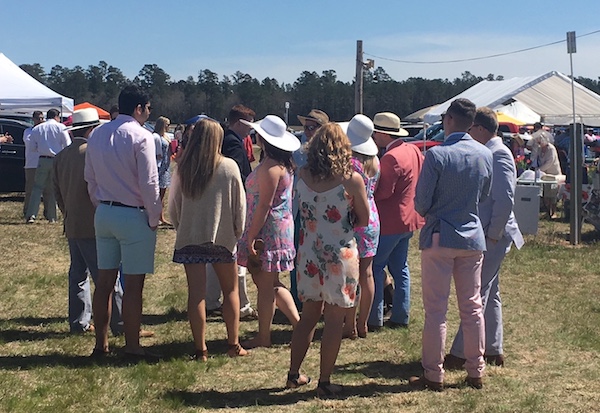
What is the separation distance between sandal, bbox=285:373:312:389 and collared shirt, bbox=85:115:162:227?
1.39 m

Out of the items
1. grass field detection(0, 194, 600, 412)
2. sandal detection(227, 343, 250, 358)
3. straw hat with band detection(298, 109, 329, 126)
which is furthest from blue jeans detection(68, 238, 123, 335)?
straw hat with band detection(298, 109, 329, 126)

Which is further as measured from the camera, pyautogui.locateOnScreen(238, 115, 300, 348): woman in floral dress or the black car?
the black car

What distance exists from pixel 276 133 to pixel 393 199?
1.24 meters

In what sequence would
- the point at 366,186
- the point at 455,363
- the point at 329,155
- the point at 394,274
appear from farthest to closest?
the point at 394,274
the point at 366,186
the point at 455,363
the point at 329,155

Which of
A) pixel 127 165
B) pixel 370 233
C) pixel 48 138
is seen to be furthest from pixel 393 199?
pixel 48 138

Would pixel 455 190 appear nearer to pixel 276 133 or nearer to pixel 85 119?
pixel 276 133

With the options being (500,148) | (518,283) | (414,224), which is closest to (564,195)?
(518,283)

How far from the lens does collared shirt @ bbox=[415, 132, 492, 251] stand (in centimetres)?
467

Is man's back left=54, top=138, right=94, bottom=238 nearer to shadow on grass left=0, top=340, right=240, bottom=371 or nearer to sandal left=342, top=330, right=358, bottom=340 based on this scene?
shadow on grass left=0, top=340, right=240, bottom=371

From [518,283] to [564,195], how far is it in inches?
229

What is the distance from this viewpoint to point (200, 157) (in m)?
5.11

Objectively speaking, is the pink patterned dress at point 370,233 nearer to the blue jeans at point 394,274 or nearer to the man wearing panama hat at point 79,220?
the blue jeans at point 394,274

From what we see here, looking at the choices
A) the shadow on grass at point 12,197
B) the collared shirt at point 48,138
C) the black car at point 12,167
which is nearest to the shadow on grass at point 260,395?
the collared shirt at point 48,138

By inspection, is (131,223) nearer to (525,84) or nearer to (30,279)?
(30,279)
